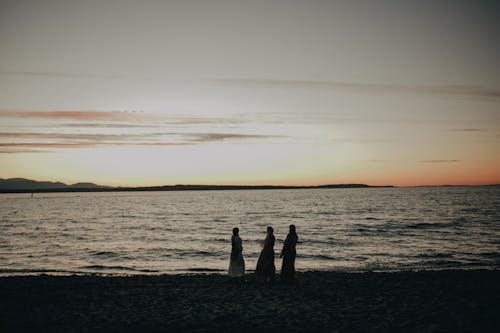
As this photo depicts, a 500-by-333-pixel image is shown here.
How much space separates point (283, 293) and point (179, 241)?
902 inches

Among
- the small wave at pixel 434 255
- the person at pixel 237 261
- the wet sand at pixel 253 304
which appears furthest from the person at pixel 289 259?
the small wave at pixel 434 255

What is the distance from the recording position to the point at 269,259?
15766 mm

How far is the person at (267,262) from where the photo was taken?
51.4ft

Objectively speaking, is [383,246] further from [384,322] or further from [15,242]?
[15,242]

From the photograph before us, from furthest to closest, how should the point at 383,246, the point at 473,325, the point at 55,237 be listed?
the point at 55,237
the point at 383,246
the point at 473,325

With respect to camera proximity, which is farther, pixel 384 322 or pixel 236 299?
pixel 236 299

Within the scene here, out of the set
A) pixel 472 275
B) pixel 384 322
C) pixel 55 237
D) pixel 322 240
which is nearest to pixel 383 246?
pixel 322 240

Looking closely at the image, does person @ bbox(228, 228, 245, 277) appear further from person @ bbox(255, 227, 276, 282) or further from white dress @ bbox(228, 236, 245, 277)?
person @ bbox(255, 227, 276, 282)

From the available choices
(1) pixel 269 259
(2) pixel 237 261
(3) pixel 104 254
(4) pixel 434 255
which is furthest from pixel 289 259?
(3) pixel 104 254

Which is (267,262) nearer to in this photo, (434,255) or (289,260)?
(289,260)

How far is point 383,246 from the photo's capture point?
1255 inches

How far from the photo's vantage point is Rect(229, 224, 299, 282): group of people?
15484 millimetres

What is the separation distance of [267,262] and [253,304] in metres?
3.74

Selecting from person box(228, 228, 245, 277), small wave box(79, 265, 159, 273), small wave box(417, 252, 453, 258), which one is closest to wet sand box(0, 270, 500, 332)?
person box(228, 228, 245, 277)
